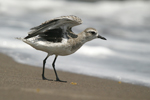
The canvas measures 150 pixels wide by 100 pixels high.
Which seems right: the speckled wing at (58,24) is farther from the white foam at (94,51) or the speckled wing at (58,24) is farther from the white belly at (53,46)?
the white foam at (94,51)

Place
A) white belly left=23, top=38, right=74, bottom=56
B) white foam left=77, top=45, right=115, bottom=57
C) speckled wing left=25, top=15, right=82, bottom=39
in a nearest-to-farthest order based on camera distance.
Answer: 1. speckled wing left=25, top=15, right=82, bottom=39
2. white belly left=23, top=38, right=74, bottom=56
3. white foam left=77, top=45, right=115, bottom=57

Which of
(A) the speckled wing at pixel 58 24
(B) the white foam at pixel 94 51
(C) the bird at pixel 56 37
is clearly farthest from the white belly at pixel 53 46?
(B) the white foam at pixel 94 51

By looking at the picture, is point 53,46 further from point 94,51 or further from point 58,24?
point 94,51

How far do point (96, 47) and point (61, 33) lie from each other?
616 cm

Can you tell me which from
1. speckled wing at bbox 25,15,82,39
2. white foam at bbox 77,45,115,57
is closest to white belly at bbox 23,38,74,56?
speckled wing at bbox 25,15,82,39

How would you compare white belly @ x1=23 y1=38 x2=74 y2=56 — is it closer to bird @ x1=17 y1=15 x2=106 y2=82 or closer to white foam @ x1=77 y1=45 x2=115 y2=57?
bird @ x1=17 y1=15 x2=106 y2=82

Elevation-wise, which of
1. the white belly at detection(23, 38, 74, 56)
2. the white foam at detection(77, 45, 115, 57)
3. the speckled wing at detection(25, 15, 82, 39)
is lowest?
the white belly at detection(23, 38, 74, 56)

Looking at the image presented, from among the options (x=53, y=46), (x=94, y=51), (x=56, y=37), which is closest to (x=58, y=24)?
(x=56, y=37)

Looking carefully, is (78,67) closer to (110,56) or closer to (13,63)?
(13,63)

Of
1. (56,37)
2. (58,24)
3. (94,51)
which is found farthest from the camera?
(94,51)

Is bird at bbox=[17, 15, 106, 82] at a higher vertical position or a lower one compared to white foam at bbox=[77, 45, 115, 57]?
lower

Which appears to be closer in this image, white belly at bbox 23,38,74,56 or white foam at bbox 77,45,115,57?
white belly at bbox 23,38,74,56

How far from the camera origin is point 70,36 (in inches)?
235

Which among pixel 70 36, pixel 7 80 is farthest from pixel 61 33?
pixel 7 80
